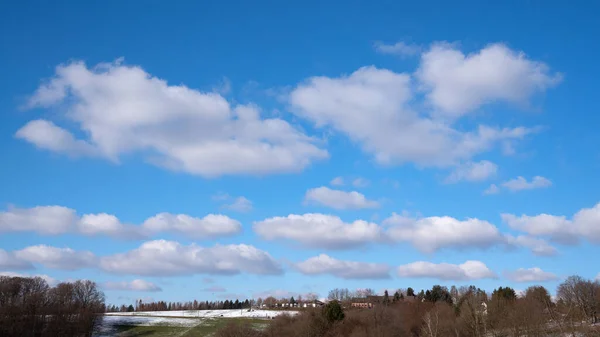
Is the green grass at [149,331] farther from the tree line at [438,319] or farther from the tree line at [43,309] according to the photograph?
the tree line at [438,319]

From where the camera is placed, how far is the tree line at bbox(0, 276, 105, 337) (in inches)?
4341

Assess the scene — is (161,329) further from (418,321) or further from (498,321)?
(498,321)

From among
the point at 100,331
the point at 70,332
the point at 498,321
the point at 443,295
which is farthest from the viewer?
the point at 443,295

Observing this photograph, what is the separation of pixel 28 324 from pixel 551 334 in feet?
349

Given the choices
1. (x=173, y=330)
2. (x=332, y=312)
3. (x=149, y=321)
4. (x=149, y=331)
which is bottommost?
(x=149, y=331)

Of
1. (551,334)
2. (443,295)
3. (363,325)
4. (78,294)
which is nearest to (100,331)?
(78,294)

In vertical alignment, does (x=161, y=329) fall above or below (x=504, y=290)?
below

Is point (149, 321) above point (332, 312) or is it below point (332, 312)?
below

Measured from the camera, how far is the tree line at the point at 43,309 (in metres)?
110

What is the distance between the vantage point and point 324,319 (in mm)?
93562

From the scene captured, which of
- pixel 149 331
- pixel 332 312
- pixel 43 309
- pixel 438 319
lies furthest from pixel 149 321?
pixel 438 319

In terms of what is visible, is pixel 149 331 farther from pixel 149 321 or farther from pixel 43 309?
pixel 43 309

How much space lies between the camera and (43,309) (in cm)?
11650

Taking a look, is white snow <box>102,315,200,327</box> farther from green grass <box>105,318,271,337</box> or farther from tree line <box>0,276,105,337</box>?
tree line <box>0,276,105,337</box>
